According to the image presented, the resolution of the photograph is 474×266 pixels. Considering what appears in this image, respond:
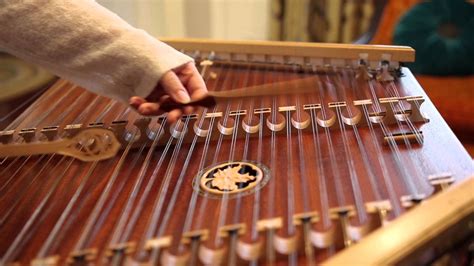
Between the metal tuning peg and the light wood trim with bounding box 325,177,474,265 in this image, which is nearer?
the light wood trim with bounding box 325,177,474,265

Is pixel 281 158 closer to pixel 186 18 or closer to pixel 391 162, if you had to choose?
pixel 391 162

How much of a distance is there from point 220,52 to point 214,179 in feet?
2.03

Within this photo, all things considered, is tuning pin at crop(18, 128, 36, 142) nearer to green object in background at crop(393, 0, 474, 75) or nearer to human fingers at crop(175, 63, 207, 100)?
human fingers at crop(175, 63, 207, 100)

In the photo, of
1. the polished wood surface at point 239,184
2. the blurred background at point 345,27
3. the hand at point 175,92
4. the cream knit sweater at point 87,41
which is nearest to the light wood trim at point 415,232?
the polished wood surface at point 239,184

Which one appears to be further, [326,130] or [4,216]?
[326,130]

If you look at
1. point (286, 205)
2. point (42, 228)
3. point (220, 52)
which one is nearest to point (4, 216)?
point (42, 228)

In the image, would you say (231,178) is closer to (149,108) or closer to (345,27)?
(149,108)

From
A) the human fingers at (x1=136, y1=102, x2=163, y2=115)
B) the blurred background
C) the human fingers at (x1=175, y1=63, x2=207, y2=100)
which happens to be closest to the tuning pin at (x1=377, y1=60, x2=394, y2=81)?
the human fingers at (x1=175, y1=63, x2=207, y2=100)

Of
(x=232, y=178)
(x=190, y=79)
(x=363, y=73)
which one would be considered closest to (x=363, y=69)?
(x=363, y=73)

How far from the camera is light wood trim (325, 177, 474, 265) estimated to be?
50cm

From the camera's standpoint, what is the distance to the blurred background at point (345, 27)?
198 centimetres

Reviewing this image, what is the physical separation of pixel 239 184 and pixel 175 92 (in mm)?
252

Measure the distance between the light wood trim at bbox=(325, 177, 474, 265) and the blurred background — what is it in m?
1.09

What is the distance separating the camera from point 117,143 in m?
0.92
